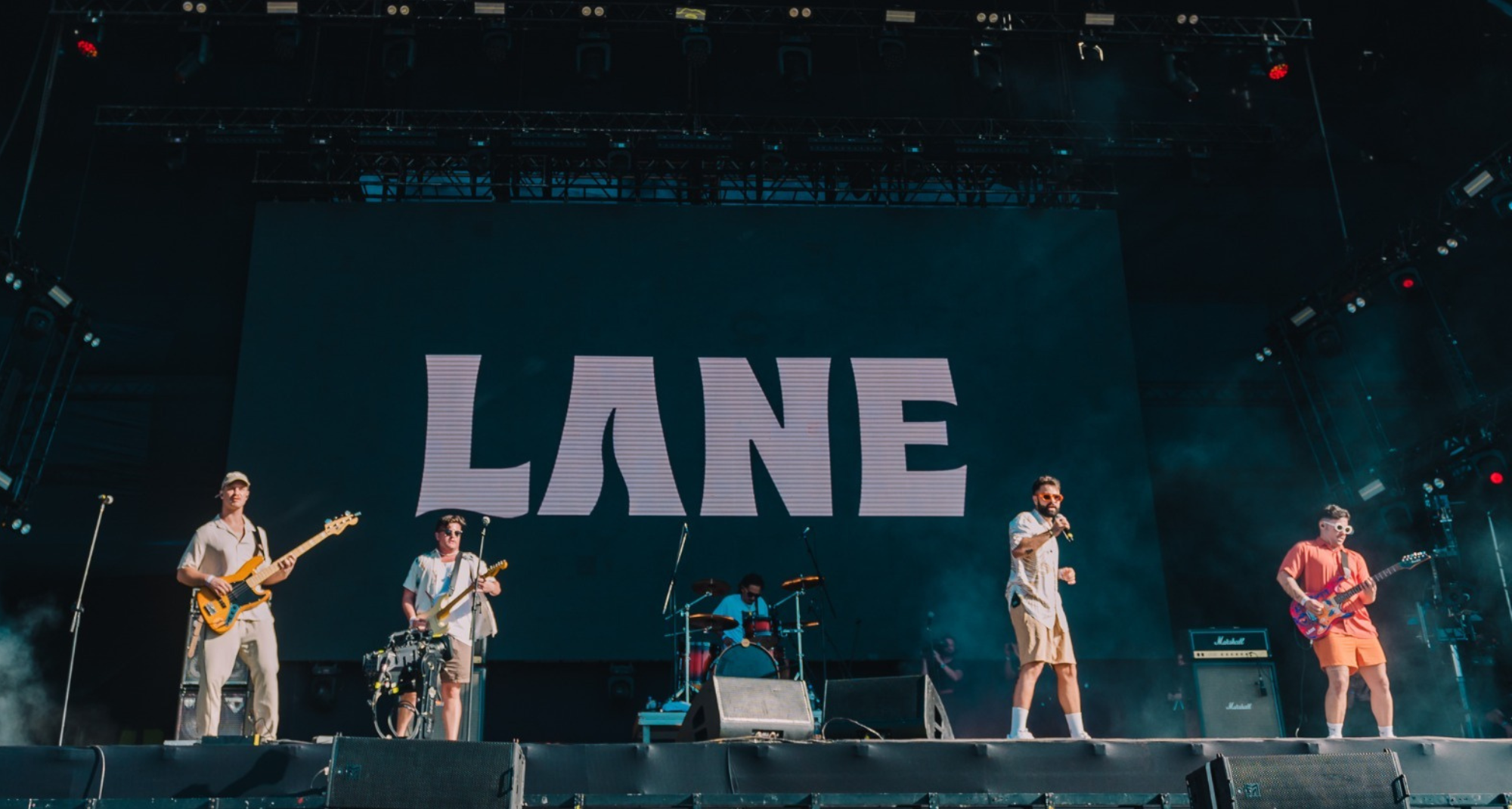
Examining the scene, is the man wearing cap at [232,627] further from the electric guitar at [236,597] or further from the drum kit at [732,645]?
the drum kit at [732,645]

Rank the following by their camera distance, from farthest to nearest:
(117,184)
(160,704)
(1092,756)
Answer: (117,184), (160,704), (1092,756)

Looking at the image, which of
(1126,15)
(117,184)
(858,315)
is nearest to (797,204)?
(858,315)

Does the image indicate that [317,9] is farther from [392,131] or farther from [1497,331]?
[1497,331]

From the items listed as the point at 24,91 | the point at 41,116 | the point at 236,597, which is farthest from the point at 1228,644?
the point at 24,91

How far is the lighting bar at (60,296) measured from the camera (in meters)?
11.5

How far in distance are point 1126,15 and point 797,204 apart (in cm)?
377

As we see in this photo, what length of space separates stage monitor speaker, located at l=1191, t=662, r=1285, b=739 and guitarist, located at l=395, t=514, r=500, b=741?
601 centimetres

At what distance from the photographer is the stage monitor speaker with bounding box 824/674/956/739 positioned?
6.99m

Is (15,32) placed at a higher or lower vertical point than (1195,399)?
higher

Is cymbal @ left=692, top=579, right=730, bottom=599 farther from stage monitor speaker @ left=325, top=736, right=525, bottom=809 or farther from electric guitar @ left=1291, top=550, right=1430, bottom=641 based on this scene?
stage monitor speaker @ left=325, top=736, right=525, bottom=809

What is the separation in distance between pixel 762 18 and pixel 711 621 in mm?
6285

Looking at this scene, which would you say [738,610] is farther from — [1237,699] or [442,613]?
[1237,699]

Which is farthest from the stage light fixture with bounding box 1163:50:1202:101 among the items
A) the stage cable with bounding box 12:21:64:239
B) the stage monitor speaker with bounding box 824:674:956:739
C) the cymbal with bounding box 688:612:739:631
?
the stage cable with bounding box 12:21:64:239

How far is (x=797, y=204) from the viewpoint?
1323 cm
